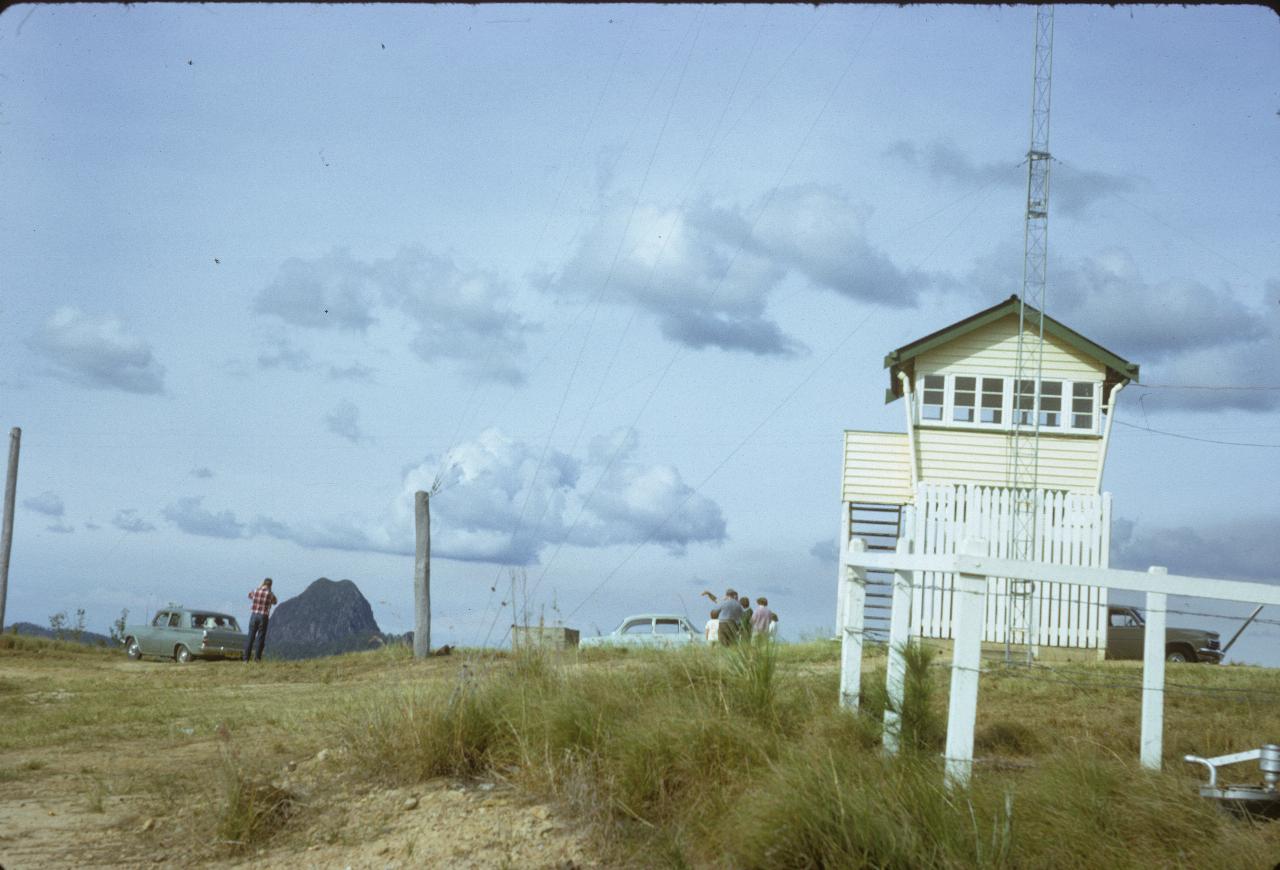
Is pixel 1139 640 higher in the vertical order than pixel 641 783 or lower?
lower

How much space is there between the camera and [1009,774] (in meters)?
7.37

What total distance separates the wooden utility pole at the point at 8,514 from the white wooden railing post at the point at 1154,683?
1163 inches

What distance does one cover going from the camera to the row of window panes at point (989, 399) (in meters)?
23.3

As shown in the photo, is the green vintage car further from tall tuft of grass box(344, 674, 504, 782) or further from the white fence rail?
the white fence rail

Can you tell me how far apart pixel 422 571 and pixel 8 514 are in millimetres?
14887

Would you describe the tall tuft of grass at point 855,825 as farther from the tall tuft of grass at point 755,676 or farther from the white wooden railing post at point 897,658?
the tall tuft of grass at point 755,676

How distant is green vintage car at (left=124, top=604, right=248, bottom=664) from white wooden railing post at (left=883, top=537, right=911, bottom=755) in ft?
75.3

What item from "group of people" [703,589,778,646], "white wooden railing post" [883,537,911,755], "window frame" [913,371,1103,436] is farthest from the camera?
"window frame" [913,371,1103,436]

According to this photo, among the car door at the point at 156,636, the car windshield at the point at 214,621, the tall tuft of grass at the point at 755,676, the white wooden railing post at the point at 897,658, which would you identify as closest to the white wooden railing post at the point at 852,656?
the white wooden railing post at the point at 897,658

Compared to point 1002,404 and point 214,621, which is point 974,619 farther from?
point 214,621

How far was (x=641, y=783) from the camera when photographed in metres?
6.95

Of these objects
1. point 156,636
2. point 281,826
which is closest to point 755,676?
point 281,826

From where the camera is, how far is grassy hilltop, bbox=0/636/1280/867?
5.71 metres

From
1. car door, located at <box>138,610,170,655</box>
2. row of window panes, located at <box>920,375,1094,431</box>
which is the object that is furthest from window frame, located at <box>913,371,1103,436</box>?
car door, located at <box>138,610,170,655</box>
